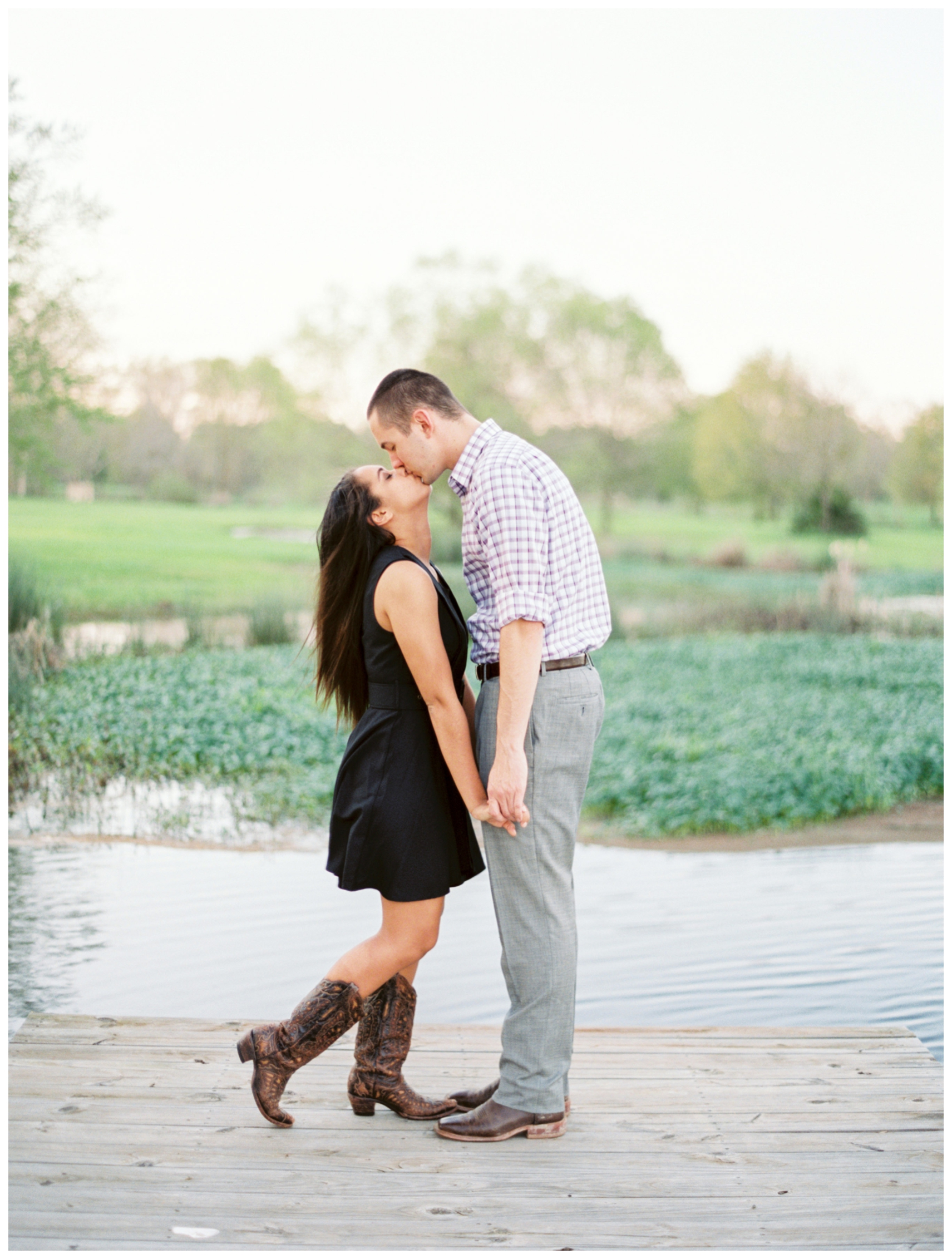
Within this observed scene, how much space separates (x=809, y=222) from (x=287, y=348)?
453cm

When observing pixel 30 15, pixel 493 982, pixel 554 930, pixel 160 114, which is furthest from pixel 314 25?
pixel 554 930

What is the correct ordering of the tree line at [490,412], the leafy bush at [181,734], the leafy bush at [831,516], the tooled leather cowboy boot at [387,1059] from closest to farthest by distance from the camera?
the tooled leather cowboy boot at [387,1059]
the leafy bush at [181,734]
the tree line at [490,412]
the leafy bush at [831,516]

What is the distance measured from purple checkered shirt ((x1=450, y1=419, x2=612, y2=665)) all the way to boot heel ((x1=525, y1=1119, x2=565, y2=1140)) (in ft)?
2.85

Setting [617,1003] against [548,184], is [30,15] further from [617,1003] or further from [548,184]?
[617,1003]

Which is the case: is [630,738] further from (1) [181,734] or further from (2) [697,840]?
(1) [181,734]

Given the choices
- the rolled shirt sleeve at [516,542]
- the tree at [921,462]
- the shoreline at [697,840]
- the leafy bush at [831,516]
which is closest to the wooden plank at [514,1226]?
the rolled shirt sleeve at [516,542]

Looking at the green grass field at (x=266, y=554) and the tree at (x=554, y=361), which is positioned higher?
the tree at (x=554, y=361)

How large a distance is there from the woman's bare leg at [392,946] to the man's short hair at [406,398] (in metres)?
0.88

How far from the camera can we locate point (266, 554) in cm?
989

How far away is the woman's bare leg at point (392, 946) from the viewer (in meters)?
2.22

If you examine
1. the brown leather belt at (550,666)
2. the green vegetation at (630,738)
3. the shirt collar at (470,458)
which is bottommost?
the green vegetation at (630,738)

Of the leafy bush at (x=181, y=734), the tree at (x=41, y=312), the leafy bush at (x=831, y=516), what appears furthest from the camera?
the leafy bush at (x=831, y=516)

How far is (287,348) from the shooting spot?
33.0ft

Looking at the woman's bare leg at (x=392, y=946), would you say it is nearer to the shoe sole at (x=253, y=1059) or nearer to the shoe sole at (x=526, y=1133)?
the shoe sole at (x=253, y=1059)
